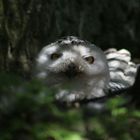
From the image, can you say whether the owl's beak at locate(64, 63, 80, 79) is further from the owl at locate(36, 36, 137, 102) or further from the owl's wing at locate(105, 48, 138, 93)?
the owl's wing at locate(105, 48, 138, 93)

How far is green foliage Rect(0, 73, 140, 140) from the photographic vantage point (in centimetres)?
168

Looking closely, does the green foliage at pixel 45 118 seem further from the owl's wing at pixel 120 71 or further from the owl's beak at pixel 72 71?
the owl's wing at pixel 120 71

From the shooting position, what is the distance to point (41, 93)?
1.69m

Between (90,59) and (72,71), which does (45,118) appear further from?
(90,59)

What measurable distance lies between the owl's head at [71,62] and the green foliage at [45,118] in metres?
1.37

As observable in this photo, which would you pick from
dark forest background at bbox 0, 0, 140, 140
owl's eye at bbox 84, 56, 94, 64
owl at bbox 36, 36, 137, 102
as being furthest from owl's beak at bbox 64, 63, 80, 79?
dark forest background at bbox 0, 0, 140, 140

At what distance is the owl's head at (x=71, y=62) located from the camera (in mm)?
3193

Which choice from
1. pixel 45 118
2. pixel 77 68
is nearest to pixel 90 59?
pixel 77 68

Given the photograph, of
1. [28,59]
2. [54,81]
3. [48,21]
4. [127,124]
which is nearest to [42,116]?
[127,124]

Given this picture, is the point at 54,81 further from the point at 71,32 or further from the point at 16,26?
the point at 71,32

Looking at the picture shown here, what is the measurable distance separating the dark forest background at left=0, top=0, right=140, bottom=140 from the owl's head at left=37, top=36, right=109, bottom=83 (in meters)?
0.18

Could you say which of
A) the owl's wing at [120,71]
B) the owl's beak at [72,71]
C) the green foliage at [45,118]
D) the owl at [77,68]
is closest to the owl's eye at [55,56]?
the owl at [77,68]

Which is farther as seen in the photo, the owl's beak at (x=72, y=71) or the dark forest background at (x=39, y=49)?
the owl's beak at (x=72, y=71)

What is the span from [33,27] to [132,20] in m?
2.70
